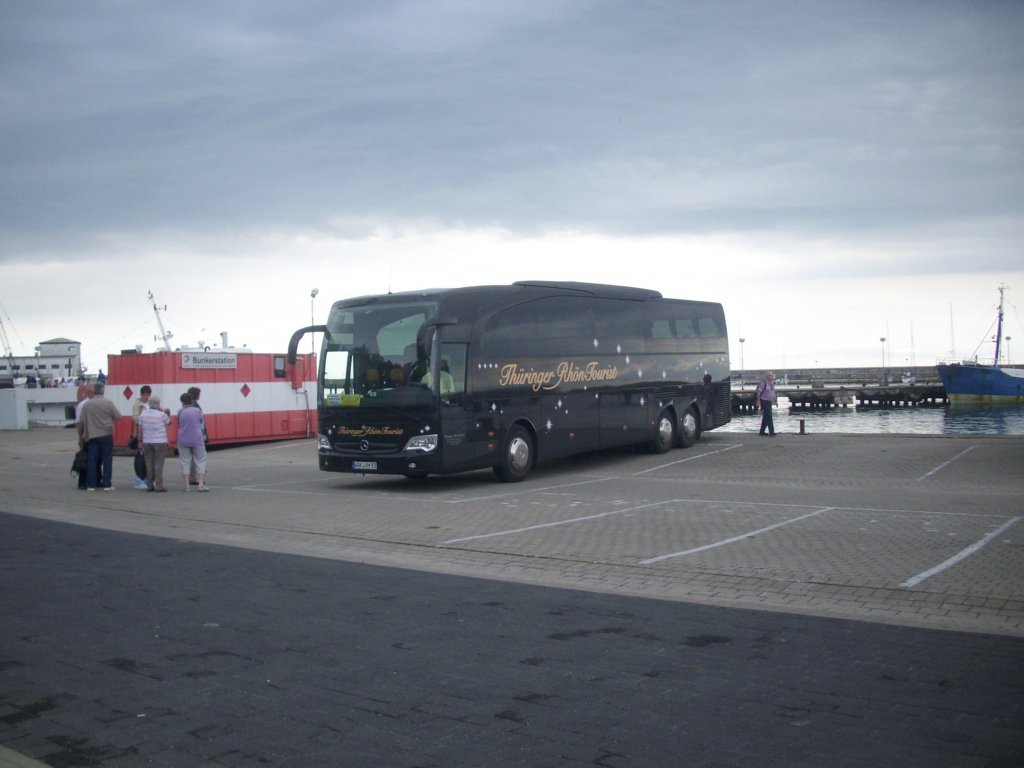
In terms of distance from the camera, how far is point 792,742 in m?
4.86

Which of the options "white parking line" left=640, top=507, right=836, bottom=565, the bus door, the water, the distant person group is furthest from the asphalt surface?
the water

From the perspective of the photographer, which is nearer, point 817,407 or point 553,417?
point 553,417

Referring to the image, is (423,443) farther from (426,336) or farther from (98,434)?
(98,434)

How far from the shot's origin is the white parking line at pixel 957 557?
9172mm

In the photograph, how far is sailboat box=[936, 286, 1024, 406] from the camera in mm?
80562

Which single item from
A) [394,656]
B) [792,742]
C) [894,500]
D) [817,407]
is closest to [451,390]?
[894,500]

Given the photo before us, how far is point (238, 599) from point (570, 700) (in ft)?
12.7

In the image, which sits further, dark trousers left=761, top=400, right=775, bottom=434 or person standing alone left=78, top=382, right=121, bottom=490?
dark trousers left=761, top=400, right=775, bottom=434

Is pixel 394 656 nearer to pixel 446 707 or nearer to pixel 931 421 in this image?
pixel 446 707

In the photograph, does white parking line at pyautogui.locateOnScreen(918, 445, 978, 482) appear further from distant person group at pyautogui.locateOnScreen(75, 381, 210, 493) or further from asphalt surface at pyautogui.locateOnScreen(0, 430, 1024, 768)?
distant person group at pyautogui.locateOnScreen(75, 381, 210, 493)

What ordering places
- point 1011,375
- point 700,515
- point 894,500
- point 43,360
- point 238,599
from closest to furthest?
point 238,599 → point 700,515 → point 894,500 → point 1011,375 → point 43,360

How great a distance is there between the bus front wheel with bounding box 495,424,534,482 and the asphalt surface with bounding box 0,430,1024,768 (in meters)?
3.62

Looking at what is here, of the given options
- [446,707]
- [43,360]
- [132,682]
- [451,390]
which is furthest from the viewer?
[43,360]

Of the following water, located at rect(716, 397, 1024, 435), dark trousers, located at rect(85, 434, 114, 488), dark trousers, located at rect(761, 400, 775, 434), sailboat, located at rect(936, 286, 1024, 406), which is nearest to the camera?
dark trousers, located at rect(85, 434, 114, 488)
